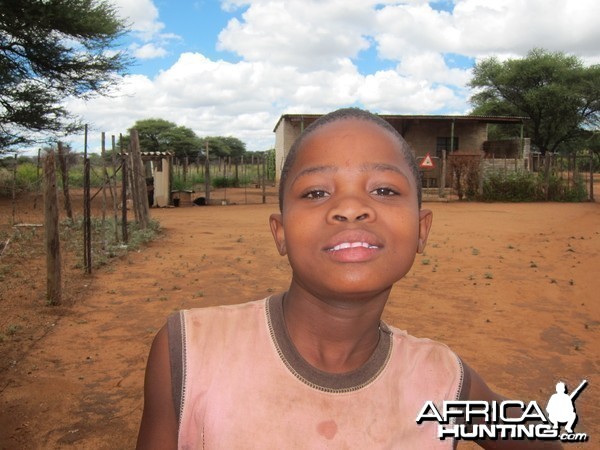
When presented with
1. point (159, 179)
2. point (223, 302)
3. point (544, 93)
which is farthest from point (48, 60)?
point (544, 93)

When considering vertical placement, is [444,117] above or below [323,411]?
above

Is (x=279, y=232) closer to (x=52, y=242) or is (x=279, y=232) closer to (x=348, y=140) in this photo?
(x=348, y=140)

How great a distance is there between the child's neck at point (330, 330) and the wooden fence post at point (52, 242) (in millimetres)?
5544

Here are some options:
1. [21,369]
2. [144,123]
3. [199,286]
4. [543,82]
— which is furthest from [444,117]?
[144,123]

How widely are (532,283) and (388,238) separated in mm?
6771

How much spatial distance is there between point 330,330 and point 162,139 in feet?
153

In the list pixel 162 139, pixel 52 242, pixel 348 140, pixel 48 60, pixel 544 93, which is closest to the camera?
pixel 348 140

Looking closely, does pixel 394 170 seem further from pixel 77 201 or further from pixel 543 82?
pixel 543 82

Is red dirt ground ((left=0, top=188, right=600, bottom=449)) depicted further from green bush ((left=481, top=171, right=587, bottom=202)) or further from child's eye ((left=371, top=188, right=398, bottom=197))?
green bush ((left=481, top=171, right=587, bottom=202))

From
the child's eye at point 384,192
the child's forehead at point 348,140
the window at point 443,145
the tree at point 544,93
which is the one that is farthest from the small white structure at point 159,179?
the tree at point 544,93

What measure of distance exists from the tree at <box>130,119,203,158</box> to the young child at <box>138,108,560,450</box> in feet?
148

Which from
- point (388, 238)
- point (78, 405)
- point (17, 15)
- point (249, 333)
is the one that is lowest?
point (78, 405)

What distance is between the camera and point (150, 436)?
116cm

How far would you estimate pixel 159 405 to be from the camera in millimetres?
1144
